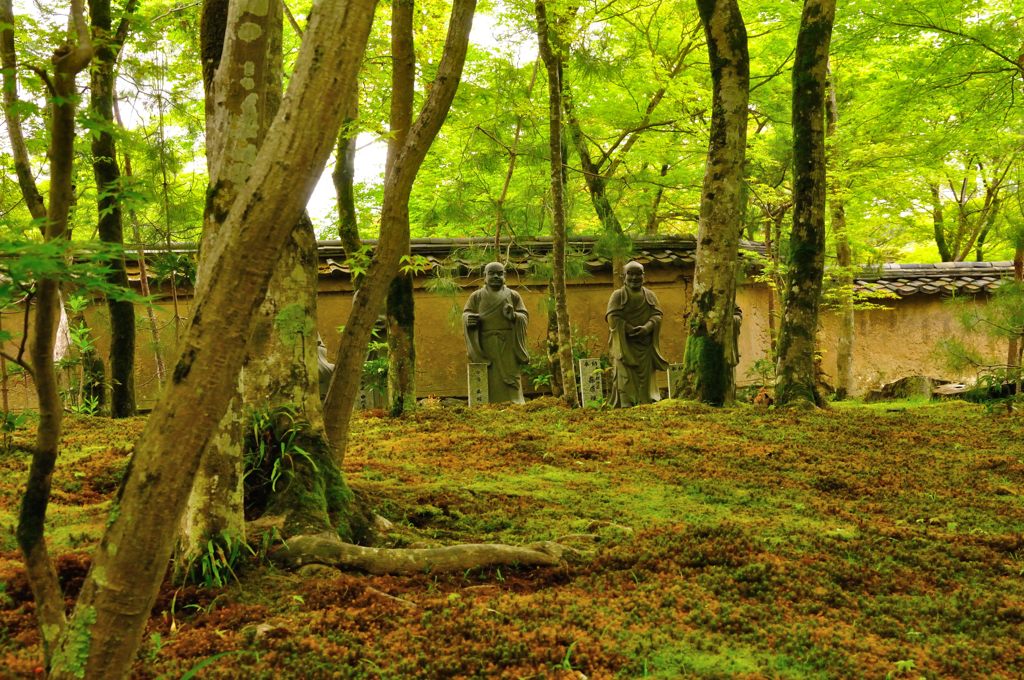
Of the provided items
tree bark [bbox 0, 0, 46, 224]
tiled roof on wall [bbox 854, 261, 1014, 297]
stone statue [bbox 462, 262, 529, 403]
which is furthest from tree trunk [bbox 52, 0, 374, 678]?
tiled roof on wall [bbox 854, 261, 1014, 297]

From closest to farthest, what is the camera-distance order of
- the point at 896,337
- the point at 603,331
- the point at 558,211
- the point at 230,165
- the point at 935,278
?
the point at 230,165, the point at 558,211, the point at 603,331, the point at 896,337, the point at 935,278

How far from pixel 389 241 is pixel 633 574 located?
2.07m

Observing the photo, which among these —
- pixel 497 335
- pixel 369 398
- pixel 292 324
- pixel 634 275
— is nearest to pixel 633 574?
pixel 292 324

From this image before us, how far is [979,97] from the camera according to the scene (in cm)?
1200

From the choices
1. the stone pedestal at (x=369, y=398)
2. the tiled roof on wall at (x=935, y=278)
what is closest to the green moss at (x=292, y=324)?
the stone pedestal at (x=369, y=398)

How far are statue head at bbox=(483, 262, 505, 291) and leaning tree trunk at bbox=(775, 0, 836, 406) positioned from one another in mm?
4527

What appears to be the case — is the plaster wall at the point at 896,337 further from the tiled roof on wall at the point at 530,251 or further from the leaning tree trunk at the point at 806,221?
the leaning tree trunk at the point at 806,221

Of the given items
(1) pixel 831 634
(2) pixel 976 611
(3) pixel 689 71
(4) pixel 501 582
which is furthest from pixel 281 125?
(3) pixel 689 71

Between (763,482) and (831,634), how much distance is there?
109 inches

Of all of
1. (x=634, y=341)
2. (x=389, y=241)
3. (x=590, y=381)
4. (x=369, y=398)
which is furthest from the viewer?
(x=590, y=381)

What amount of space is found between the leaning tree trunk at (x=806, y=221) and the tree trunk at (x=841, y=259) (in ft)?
19.0

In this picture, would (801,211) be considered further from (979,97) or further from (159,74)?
(159,74)

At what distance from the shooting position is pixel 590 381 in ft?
48.4

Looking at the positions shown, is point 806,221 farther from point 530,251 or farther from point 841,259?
point 841,259
